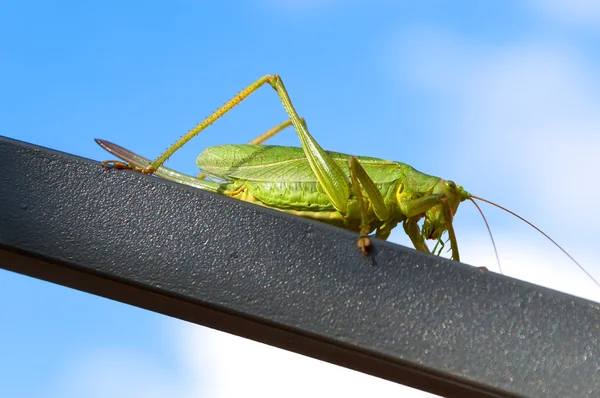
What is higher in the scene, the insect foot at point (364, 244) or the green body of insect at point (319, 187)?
the green body of insect at point (319, 187)

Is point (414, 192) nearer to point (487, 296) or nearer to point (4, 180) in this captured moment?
point (487, 296)

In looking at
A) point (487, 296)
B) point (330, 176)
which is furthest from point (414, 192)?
point (487, 296)

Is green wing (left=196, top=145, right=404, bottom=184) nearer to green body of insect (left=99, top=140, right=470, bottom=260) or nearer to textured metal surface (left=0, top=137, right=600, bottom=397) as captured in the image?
green body of insect (left=99, top=140, right=470, bottom=260)

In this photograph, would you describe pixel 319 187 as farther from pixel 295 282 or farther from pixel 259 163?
pixel 295 282

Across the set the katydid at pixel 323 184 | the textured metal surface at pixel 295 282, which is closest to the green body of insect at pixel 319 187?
the katydid at pixel 323 184

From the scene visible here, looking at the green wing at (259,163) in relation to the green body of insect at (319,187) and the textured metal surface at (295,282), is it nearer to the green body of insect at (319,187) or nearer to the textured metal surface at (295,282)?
the green body of insect at (319,187)

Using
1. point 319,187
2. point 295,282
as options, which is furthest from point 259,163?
point 295,282
